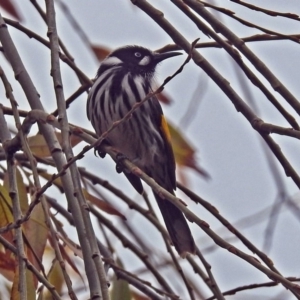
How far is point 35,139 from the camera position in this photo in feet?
9.12

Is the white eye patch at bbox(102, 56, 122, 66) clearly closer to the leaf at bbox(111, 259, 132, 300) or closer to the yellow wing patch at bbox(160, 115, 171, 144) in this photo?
the yellow wing patch at bbox(160, 115, 171, 144)

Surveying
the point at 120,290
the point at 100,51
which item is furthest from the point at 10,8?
the point at 120,290

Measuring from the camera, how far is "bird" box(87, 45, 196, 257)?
11.0 ft

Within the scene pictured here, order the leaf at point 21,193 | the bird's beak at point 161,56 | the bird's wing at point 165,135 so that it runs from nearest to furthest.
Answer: the leaf at point 21,193, the bird's wing at point 165,135, the bird's beak at point 161,56

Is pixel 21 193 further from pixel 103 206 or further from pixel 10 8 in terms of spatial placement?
pixel 10 8

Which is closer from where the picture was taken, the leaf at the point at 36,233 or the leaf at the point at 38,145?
the leaf at the point at 36,233

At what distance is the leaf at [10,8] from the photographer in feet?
9.64

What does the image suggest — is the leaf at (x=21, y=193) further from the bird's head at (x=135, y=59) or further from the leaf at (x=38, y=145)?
the bird's head at (x=135, y=59)

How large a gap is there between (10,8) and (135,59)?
1160 mm

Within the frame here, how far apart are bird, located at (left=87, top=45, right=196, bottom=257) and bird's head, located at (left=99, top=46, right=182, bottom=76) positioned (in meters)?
0.06

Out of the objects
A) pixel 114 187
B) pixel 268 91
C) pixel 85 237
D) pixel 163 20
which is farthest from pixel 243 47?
pixel 114 187

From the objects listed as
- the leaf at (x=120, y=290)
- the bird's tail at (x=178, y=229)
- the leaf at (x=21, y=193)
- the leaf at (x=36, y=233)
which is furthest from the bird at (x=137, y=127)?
the leaf at (x=36, y=233)

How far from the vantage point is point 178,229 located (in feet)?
11.2

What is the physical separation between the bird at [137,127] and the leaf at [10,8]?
1.81ft
